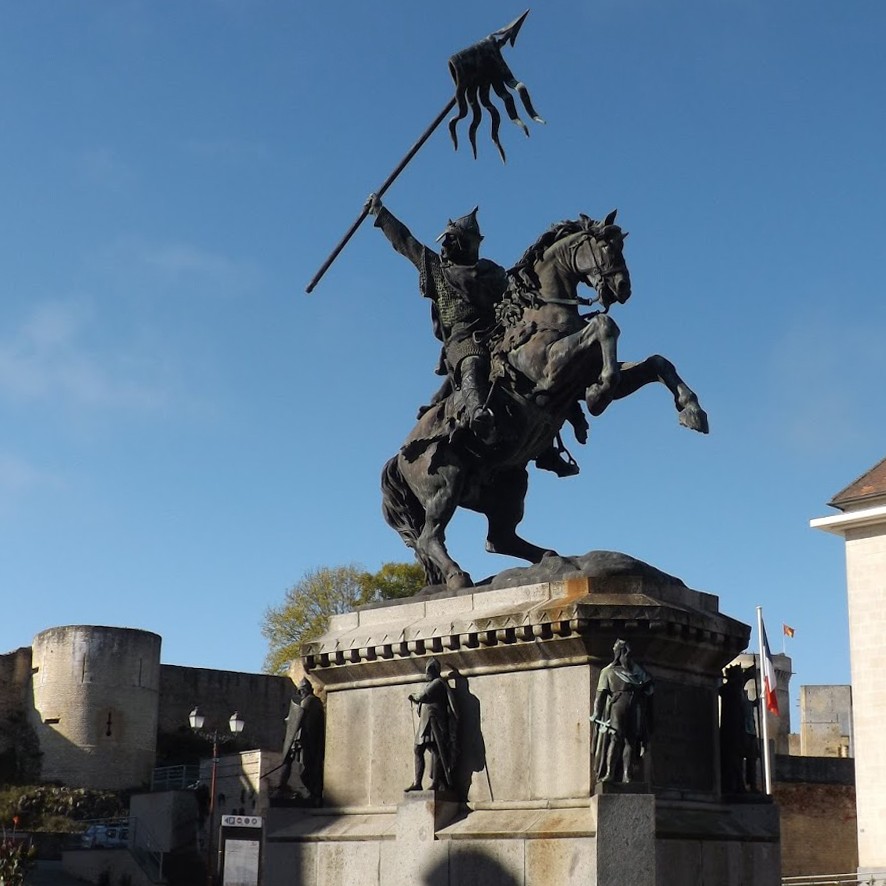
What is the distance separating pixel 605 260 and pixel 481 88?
236 cm

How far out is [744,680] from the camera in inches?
406

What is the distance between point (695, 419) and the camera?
1030 cm

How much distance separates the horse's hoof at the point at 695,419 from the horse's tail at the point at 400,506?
237 centimetres

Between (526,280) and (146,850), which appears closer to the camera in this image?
(526,280)

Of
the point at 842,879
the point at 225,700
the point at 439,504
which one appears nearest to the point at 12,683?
the point at 225,700

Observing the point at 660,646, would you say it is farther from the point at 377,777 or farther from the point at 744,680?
the point at 377,777

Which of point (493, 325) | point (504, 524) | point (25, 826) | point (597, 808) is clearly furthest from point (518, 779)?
point (25, 826)

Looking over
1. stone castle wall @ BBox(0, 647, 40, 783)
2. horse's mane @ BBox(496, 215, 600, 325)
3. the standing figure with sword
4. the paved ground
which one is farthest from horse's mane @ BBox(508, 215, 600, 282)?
stone castle wall @ BBox(0, 647, 40, 783)

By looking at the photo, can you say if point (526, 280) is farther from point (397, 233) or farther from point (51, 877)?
point (51, 877)

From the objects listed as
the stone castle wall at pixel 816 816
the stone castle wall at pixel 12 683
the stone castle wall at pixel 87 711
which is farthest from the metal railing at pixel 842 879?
the stone castle wall at pixel 12 683

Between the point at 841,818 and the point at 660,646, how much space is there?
3344cm

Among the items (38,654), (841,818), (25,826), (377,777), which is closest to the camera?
(377,777)

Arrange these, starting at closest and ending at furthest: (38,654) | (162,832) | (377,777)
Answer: (377,777), (162,832), (38,654)

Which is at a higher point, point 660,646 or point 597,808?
point 660,646
